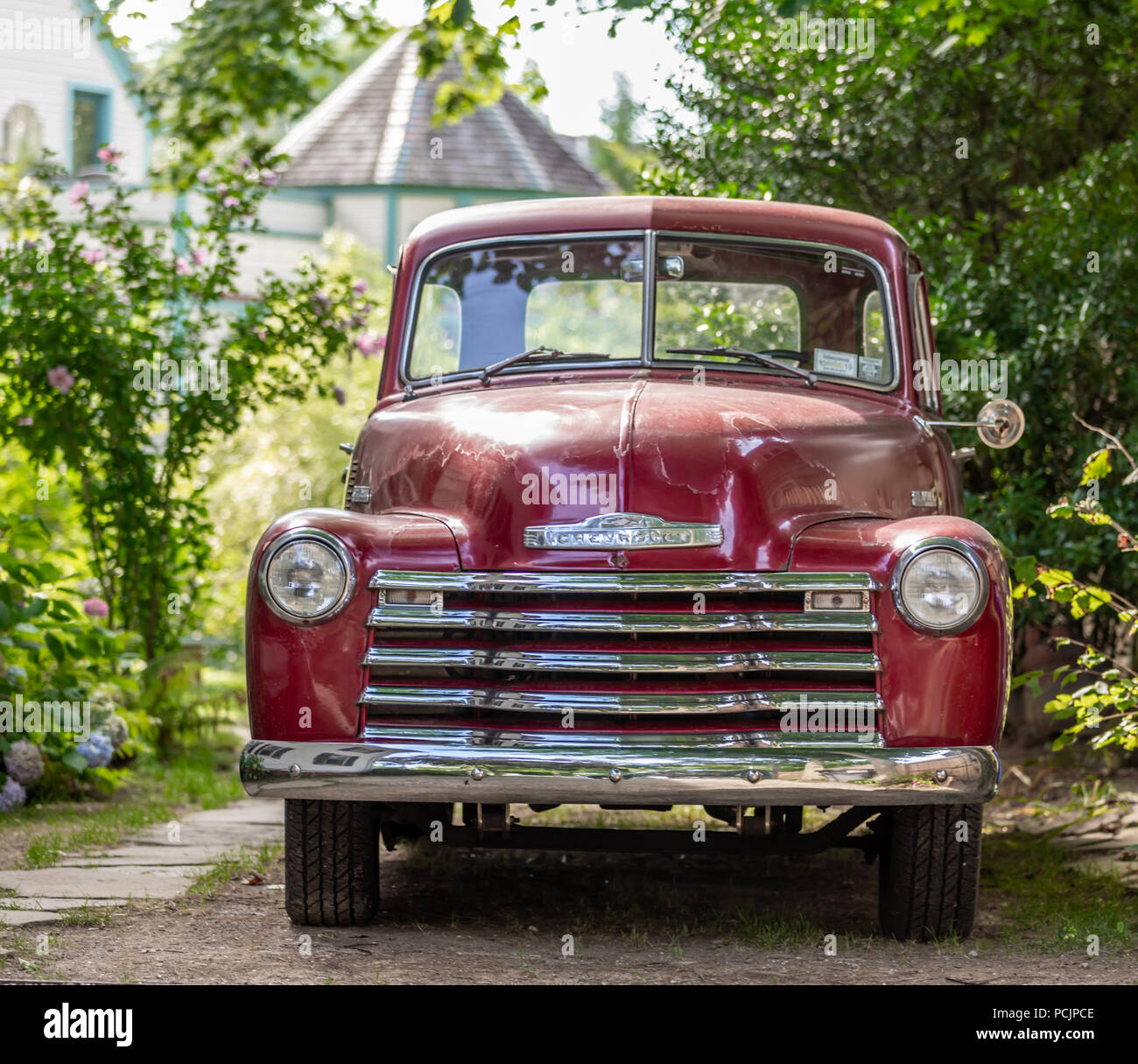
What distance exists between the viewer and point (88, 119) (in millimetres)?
18719

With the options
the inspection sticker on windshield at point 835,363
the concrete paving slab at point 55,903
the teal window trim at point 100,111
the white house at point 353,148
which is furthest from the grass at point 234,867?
the teal window trim at point 100,111

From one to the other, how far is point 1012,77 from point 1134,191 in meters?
1.45

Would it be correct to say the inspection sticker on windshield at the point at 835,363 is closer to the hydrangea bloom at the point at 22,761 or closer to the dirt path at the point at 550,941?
the dirt path at the point at 550,941

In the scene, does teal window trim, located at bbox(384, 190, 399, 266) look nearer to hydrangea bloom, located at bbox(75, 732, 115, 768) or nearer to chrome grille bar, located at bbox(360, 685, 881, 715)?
hydrangea bloom, located at bbox(75, 732, 115, 768)

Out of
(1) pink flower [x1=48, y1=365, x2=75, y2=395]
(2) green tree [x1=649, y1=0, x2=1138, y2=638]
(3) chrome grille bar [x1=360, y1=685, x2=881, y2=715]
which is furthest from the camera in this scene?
(1) pink flower [x1=48, y1=365, x2=75, y2=395]

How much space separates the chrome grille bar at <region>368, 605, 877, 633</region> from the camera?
12.4 feet

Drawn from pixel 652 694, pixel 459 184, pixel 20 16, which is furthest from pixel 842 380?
pixel 459 184

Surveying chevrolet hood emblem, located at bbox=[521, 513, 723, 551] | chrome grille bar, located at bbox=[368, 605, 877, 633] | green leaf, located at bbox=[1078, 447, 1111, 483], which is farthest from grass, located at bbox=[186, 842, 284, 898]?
green leaf, located at bbox=[1078, 447, 1111, 483]

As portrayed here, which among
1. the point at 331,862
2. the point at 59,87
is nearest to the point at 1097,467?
the point at 331,862

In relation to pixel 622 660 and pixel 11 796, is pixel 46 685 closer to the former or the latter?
pixel 11 796

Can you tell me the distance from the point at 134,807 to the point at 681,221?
11.5ft

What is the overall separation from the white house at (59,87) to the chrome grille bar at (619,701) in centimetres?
1476

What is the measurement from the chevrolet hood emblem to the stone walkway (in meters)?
1.83
